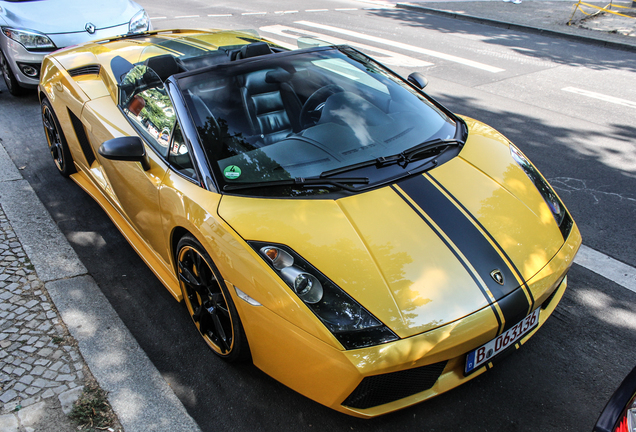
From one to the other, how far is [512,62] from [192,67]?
693 cm

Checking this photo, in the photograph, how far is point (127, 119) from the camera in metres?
3.20

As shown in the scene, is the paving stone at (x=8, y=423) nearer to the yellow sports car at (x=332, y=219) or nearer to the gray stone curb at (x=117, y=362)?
the gray stone curb at (x=117, y=362)

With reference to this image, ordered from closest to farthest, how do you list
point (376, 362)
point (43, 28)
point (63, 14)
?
point (376, 362)
point (43, 28)
point (63, 14)

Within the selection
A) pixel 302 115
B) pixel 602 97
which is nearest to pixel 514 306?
pixel 302 115

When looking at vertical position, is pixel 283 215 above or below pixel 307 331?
above

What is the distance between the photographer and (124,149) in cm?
266

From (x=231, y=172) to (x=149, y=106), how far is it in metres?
0.93

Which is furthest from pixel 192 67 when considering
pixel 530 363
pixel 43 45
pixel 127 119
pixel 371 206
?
pixel 43 45

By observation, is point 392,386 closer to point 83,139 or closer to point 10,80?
point 83,139

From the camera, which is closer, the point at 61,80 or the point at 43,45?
the point at 61,80

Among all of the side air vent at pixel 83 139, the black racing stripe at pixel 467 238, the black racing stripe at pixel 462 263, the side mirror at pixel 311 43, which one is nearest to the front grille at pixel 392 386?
the black racing stripe at pixel 462 263

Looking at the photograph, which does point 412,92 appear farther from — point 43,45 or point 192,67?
point 43,45

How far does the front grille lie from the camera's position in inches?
76.3

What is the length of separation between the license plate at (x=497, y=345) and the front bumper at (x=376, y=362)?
39 millimetres
